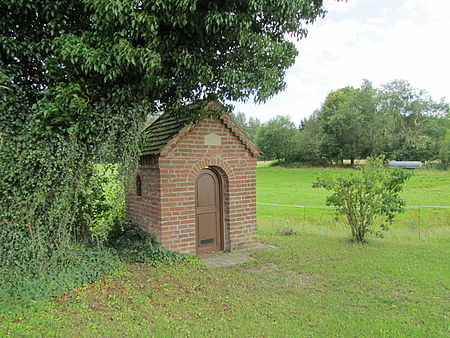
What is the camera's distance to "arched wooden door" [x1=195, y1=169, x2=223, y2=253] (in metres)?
8.59

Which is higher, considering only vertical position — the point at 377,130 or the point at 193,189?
the point at 377,130

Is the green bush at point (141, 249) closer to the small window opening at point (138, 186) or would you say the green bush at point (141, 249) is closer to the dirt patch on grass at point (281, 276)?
the small window opening at point (138, 186)

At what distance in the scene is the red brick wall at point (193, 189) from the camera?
Result: 7816 millimetres

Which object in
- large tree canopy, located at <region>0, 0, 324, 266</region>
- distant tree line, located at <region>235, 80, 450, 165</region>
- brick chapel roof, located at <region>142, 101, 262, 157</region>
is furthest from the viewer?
distant tree line, located at <region>235, 80, 450, 165</region>

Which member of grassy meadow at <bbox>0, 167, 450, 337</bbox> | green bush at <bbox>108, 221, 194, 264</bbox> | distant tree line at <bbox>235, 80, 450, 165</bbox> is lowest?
grassy meadow at <bbox>0, 167, 450, 337</bbox>

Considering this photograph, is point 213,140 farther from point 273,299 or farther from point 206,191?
point 273,299

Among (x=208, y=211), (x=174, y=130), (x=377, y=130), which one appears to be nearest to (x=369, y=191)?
(x=208, y=211)

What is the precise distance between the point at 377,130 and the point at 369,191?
3529 centimetres

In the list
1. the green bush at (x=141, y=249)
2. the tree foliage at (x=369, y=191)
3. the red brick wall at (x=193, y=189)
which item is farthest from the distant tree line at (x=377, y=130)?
the green bush at (x=141, y=249)

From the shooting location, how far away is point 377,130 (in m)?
40.4

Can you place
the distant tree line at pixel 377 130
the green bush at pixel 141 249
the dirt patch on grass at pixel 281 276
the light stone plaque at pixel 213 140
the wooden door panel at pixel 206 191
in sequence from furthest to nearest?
the distant tree line at pixel 377 130
the wooden door panel at pixel 206 191
the light stone plaque at pixel 213 140
the green bush at pixel 141 249
the dirt patch on grass at pixel 281 276

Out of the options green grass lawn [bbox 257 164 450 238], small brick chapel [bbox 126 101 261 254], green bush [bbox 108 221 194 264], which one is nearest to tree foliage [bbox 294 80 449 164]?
green grass lawn [bbox 257 164 450 238]

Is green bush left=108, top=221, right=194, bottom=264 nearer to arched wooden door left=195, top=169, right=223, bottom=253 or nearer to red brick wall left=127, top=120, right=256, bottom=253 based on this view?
red brick wall left=127, top=120, right=256, bottom=253

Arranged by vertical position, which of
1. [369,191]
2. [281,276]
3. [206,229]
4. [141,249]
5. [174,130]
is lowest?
[281,276]
